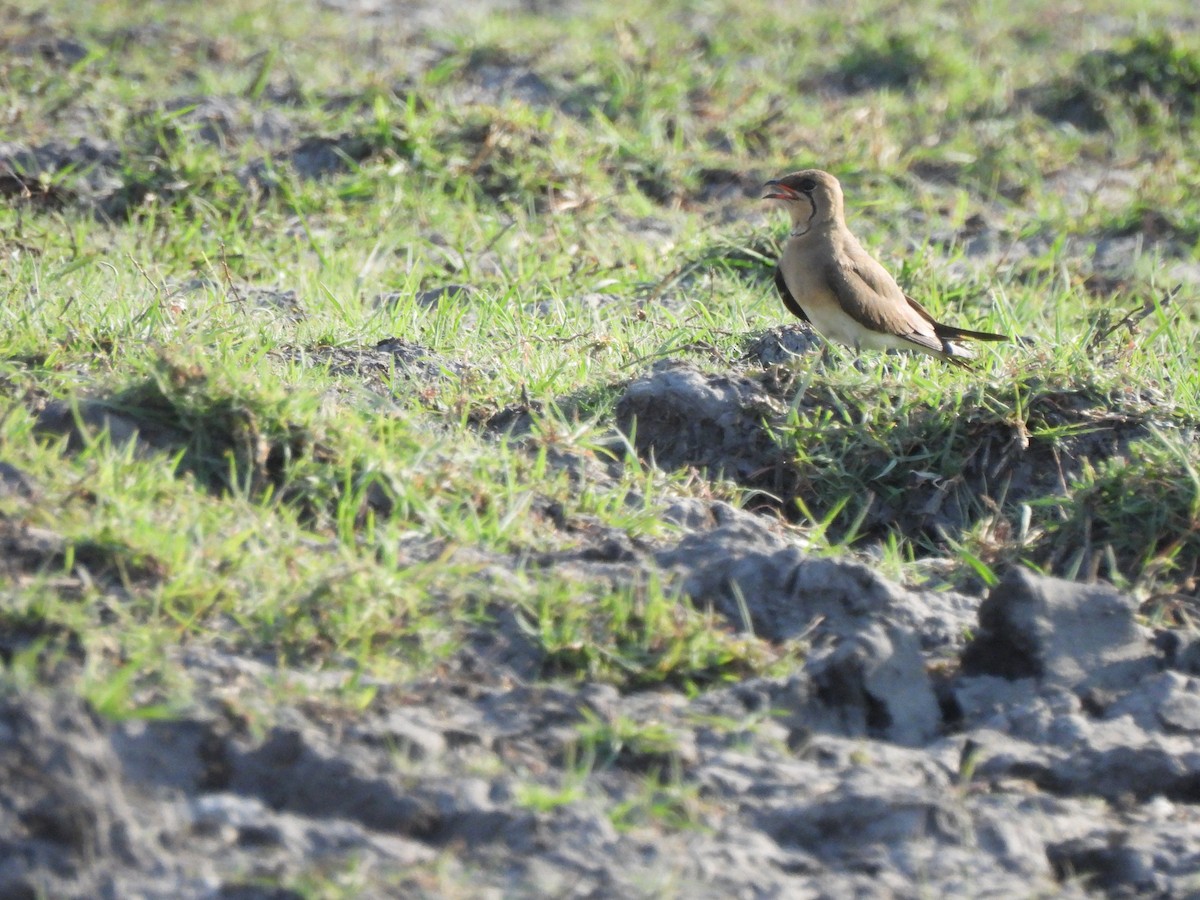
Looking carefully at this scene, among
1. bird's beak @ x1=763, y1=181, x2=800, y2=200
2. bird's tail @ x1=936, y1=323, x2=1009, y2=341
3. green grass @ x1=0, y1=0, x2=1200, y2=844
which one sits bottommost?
green grass @ x1=0, y1=0, x2=1200, y2=844

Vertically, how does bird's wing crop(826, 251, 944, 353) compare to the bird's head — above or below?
below

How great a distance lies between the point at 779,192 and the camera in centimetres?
584

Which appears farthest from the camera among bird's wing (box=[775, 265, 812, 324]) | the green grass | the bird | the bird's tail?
bird's wing (box=[775, 265, 812, 324])

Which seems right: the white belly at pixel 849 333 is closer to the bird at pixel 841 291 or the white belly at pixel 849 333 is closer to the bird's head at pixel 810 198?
the bird at pixel 841 291

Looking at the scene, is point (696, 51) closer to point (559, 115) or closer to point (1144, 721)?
point (559, 115)

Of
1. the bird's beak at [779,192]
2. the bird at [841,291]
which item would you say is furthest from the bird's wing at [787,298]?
the bird's beak at [779,192]

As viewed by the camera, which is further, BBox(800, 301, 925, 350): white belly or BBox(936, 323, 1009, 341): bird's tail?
BBox(800, 301, 925, 350): white belly

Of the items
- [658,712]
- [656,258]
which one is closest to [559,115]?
[656,258]

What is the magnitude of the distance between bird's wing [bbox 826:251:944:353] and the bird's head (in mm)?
303

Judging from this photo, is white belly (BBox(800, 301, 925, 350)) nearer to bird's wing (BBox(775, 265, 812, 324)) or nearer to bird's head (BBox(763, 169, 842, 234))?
bird's wing (BBox(775, 265, 812, 324))

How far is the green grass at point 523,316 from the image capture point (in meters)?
3.49

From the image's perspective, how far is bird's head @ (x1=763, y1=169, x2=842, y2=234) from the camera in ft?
→ 18.8

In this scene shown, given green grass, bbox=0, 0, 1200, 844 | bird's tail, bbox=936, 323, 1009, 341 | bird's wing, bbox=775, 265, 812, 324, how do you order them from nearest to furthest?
green grass, bbox=0, 0, 1200, 844, bird's tail, bbox=936, 323, 1009, 341, bird's wing, bbox=775, 265, 812, 324

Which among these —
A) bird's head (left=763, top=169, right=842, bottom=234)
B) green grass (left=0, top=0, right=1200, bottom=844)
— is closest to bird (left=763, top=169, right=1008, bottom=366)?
bird's head (left=763, top=169, right=842, bottom=234)
